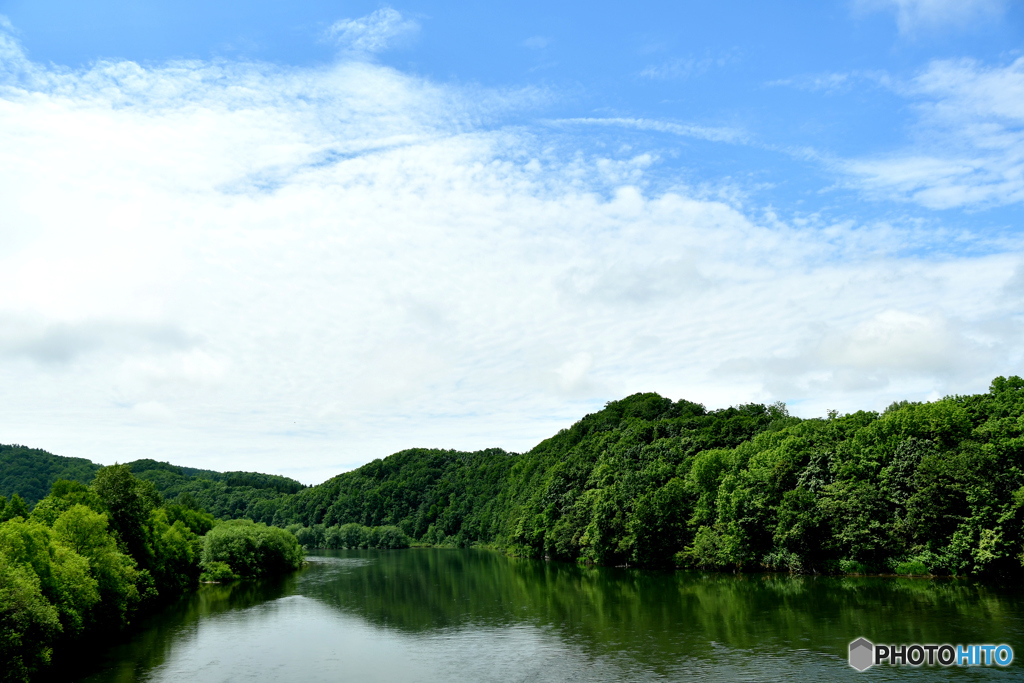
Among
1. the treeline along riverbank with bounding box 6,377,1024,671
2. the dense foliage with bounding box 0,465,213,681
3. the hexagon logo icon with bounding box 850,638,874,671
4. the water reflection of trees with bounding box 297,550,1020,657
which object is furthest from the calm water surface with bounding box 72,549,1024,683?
the treeline along riverbank with bounding box 6,377,1024,671

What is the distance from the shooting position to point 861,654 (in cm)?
3631

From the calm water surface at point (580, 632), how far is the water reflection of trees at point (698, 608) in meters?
0.18

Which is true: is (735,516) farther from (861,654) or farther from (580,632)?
(861,654)

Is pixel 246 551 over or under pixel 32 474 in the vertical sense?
under

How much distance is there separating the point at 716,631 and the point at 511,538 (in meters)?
116

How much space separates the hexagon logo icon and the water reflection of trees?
2.39 ft

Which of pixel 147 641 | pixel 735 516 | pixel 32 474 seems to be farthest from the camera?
pixel 32 474

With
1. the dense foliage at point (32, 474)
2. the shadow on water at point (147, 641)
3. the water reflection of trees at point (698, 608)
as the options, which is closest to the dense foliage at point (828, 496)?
the water reflection of trees at point (698, 608)

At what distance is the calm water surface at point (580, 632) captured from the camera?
1447 inches

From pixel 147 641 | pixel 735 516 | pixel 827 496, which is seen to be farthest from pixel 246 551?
pixel 827 496

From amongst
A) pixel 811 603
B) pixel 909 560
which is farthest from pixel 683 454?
pixel 811 603

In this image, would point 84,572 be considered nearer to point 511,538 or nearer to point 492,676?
point 492,676

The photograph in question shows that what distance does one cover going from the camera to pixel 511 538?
15712 cm

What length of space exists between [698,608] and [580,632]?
12276 mm
